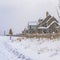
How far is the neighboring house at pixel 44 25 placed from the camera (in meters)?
79.2

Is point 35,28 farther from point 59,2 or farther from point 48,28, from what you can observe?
point 59,2

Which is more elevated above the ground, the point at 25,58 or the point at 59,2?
the point at 59,2

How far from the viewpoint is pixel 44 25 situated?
274 feet

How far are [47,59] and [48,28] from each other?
2315 inches

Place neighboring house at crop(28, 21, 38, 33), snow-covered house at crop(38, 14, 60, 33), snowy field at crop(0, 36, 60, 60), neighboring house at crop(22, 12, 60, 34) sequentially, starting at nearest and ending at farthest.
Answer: snowy field at crop(0, 36, 60, 60) → snow-covered house at crop(38, 14, 60, 33) → neighboring house at crop(22, 12, 60, 34) → neighboring house at crop(28, 21, 38, 33)

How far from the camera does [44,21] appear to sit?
276 feet

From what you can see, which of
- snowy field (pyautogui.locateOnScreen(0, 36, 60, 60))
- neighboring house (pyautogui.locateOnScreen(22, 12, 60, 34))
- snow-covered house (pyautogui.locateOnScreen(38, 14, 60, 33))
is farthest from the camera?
neighboring house (pyautogui.locateOnScreen(22, 12, 60, 34))

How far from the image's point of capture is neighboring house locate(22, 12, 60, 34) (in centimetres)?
7924

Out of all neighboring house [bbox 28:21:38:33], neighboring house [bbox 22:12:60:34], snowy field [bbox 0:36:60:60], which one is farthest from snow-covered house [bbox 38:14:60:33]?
snowy field [bbox 0:36:60:60]

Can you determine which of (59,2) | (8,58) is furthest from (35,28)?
(8,58)

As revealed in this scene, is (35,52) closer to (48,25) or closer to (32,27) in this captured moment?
(48,25)

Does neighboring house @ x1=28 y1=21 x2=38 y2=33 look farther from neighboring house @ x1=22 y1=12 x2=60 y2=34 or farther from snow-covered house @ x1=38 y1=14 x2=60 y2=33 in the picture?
snow-covered house @ x1=38 y1=14 x2=60 y2=33

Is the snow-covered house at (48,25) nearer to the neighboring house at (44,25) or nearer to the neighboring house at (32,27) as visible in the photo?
the neighboring house at (44,25)

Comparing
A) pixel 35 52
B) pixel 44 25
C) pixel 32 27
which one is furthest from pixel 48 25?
pixel 35 52
